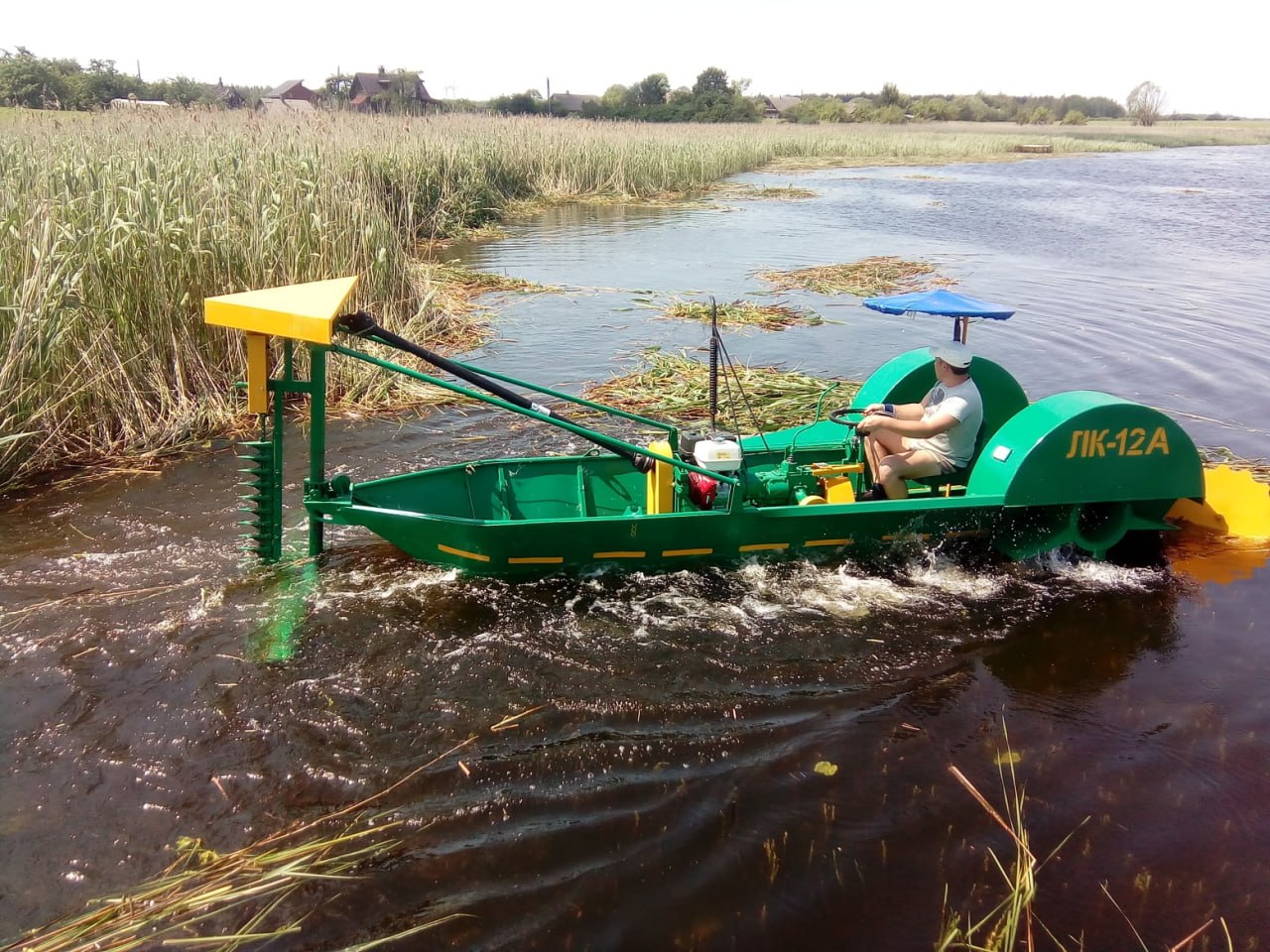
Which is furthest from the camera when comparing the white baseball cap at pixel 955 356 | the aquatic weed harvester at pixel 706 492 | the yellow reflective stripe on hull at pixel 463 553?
the white baseball cap at pixel 955 356

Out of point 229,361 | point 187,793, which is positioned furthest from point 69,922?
point 229,361

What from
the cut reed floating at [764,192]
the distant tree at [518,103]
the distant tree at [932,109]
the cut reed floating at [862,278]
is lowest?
the cut reed floating at [862,278]

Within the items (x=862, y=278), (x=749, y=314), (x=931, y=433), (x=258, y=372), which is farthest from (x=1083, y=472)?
(x=862, y=278)

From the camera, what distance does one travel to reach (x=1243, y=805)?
3.81m

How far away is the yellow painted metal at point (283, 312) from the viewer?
14.3 ft

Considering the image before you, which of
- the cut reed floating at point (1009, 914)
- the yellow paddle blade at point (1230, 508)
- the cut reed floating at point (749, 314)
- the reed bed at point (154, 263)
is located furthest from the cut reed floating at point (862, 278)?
the cut reed floating at point (1009, 914)

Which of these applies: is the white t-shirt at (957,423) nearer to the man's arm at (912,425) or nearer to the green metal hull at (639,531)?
the man's arm at (912,425)

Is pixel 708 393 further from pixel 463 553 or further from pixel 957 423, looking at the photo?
pixel 463 553

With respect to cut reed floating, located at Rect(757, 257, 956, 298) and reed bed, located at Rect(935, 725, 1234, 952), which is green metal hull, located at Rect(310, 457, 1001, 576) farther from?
cut reed floating, located at Rect(757, 257, 956, 298)

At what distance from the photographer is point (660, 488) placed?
5.58m

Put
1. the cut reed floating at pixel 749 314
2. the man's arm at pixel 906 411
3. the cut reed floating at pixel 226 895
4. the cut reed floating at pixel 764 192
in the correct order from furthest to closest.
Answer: the cut reed floating at pixel 764 192 → the cut reed floating at pixel 749 314 → the man's arm at pixel 906 411 → the cut reed floating at pixel 226 895

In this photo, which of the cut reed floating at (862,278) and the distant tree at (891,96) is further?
the distant tree at (891,96)

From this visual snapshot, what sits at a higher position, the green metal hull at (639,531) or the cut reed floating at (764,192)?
the cut reed floating at (764,192)

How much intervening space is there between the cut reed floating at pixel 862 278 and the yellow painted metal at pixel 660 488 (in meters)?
9.27
